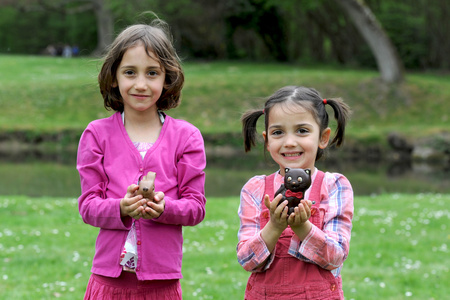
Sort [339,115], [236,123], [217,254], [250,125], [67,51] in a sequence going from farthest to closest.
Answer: [67,51] → [236,123] → [217,254] → [250,125] → [339,115]

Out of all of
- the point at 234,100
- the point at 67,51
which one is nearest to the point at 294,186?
the point at 234,100

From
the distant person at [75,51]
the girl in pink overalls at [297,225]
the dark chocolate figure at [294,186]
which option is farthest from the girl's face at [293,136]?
the distant person at [75,51]

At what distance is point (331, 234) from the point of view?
9.24 feet

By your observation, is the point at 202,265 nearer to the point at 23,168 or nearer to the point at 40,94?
the point at 23,168

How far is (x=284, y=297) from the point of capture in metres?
2.80

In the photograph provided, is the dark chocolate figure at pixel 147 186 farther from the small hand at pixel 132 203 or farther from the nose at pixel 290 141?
the nose at pixel 290 141

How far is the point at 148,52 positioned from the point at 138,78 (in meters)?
0.14

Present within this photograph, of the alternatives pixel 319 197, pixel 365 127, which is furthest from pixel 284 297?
pixel 365 127

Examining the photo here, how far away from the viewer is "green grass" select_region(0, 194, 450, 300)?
545 cm

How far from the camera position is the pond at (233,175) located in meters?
13.8

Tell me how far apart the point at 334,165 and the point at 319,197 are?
612 inches

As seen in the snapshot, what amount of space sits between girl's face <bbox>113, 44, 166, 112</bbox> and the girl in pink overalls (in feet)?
1.90

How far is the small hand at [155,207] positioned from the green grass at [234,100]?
18023 mm

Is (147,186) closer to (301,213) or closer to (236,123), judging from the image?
(301,213)
